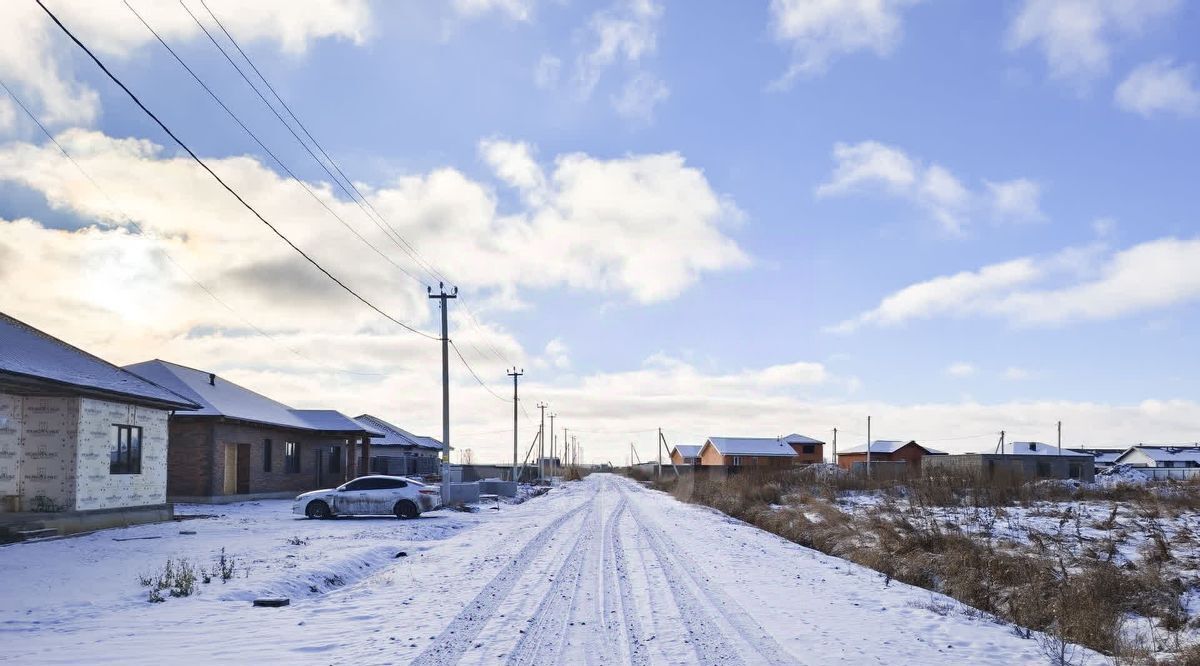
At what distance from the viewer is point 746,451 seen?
105375 millimetres

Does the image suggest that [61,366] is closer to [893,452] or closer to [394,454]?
[394,454]

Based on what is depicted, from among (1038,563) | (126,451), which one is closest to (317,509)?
(126,451)

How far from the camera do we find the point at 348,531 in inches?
899

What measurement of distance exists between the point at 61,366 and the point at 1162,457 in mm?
115448

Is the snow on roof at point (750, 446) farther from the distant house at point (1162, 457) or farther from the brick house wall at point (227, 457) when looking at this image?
the brick house wall at point (227, 457)

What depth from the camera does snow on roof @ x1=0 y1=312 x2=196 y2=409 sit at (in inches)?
776

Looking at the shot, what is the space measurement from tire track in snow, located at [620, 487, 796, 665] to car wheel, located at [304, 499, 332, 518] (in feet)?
49.8

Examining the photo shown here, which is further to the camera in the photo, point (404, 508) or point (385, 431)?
point (385, 431)

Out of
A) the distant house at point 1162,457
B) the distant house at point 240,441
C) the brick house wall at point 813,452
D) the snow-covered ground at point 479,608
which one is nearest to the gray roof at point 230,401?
the distant house at point 240,441

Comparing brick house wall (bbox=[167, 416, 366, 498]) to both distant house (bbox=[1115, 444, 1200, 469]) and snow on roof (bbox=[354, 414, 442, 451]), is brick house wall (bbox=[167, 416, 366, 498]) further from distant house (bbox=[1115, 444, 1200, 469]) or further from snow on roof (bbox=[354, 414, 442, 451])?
distant house (bbox=[1115, 444, 1200, 469])

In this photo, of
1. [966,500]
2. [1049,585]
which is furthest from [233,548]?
[966,500]

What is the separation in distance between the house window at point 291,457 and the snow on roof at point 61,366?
573 inches

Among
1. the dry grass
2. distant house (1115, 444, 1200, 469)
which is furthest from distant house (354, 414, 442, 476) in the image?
distant house (1115, 444, 1200, 469)

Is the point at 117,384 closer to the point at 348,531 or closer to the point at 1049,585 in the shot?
the point at 348,531
